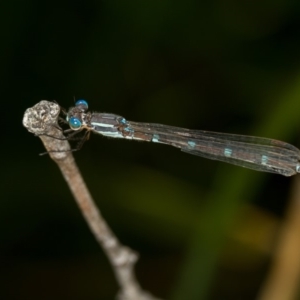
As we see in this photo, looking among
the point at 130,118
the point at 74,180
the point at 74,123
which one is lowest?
the point at 74,180

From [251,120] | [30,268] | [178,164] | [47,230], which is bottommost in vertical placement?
[30,268]

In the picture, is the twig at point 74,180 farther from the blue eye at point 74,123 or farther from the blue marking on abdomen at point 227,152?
the blue marking on abdomen at point 227,152

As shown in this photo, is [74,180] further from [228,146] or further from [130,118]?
[130,118]

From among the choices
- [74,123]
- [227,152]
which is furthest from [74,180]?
[227,152]

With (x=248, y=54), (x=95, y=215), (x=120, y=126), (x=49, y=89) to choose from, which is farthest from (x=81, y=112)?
(x=248, y=54)

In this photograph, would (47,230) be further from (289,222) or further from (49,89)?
(289,222)

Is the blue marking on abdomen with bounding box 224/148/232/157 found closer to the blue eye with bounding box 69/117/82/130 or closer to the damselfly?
the damselfly
